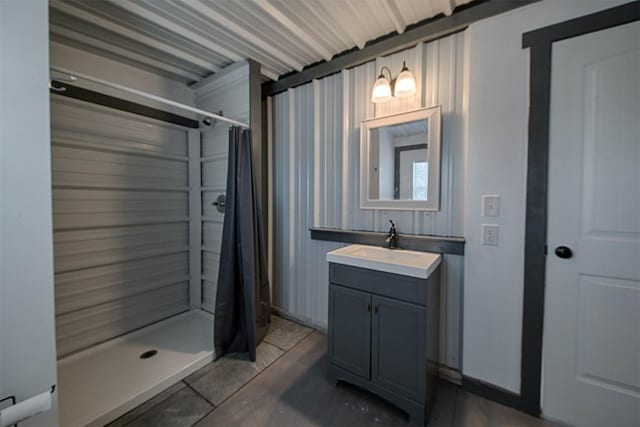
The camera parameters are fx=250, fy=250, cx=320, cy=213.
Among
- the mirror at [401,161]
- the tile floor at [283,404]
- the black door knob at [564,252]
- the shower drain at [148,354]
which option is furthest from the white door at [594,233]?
the shower drain at [148,354]

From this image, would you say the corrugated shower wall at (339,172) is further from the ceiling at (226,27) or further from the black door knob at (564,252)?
the black door knob at (564,252)

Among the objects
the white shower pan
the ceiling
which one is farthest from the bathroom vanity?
Result: the ceiling

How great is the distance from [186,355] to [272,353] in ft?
2.20

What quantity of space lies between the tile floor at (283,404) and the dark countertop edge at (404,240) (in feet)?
3.08

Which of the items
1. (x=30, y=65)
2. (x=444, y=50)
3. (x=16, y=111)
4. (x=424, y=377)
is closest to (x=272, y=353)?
(x=424, y=377)

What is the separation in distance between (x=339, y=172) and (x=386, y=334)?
1331 millimetres

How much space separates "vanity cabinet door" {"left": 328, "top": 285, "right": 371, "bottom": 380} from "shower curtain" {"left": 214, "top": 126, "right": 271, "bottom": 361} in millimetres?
695

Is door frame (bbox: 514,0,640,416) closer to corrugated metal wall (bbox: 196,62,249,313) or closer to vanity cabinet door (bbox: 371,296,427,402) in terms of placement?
vanity cabinet door (bbox: 371,296,427,402)

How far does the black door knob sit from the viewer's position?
4.42 feet

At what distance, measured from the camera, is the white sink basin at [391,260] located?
Answer: 1401 millimetres

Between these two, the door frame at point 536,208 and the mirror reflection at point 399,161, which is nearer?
the door frame at point 536,208

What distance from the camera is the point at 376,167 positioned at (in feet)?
6.64

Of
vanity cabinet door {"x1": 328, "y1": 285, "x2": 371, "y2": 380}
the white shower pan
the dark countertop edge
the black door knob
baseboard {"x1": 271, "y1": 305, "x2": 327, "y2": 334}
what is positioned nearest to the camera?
the black door knob

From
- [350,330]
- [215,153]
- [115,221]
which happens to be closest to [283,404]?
[350,330]
